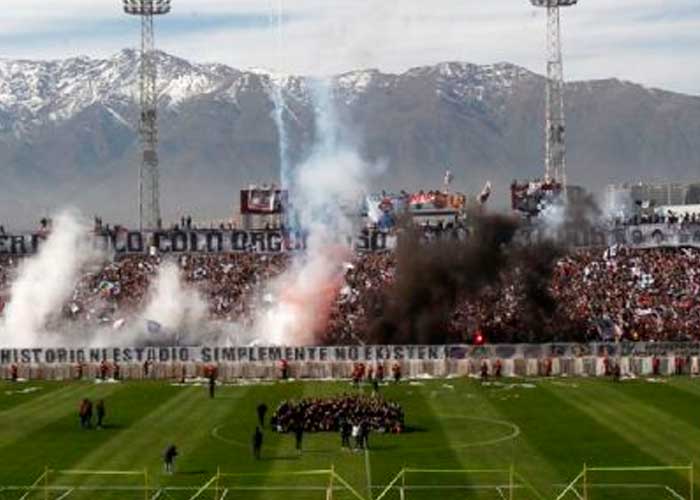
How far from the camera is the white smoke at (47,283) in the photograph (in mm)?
95375

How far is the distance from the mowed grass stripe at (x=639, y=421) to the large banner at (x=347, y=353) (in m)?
6.90

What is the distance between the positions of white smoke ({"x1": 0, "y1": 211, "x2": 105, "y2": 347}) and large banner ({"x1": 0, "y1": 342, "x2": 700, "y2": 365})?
12.4 meters

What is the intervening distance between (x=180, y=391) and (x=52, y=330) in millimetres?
25759

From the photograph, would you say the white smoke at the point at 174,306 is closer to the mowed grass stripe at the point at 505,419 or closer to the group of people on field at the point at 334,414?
the mowed grass stripe at the point at 505,419

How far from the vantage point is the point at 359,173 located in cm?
13225

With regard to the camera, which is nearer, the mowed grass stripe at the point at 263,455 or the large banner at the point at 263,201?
the mowed grass stripe at the point at 263,455

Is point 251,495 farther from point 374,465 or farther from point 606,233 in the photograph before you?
point 606,233

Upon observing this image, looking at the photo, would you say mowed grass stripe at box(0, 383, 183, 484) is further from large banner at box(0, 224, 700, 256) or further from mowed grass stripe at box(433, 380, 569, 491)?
large banner at box(0, 224, 700, 256)

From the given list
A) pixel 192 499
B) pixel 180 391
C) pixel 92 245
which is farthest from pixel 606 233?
pixel 192 499

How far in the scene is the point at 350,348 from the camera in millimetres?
79812

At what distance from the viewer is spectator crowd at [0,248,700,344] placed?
9006 centimetres

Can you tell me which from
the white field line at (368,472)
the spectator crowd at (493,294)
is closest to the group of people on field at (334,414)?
the white field line at (368,472)

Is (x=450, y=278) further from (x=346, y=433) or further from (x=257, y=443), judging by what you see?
(x=257, y=443)

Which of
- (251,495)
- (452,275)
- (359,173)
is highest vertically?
(359,173)
